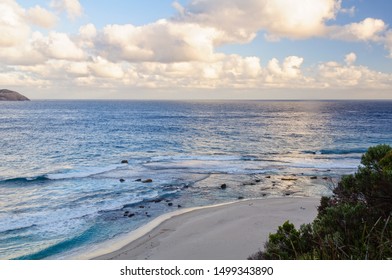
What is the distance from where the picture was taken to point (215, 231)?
63.3ft

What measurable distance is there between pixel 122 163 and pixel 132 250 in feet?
85.1

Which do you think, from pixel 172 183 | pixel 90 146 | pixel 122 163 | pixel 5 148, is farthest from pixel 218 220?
pixel 5 148

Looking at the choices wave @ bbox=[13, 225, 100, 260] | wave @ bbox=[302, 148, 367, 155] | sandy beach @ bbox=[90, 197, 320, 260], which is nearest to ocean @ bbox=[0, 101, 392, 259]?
wave @ bbox=[13, 225, 100, 260]

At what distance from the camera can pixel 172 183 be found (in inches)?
1265

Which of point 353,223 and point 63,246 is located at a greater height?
point 353,223

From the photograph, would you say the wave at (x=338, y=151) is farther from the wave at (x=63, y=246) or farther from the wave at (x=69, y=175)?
the wave at (x=63, y=246)

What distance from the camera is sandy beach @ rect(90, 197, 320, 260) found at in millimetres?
16453

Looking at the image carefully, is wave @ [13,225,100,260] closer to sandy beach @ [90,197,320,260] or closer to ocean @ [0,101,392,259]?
ocean @ [0,101,392,259]

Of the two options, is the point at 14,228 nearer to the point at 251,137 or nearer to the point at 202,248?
the point at 202,248

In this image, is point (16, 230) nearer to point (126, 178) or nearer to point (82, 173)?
point (126, 178)

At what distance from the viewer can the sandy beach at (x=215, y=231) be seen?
16.5 meters

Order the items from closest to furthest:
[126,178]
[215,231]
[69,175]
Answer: [215,231], [126,178], [69,175]

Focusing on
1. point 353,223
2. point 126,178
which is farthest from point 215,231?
point 126,178
